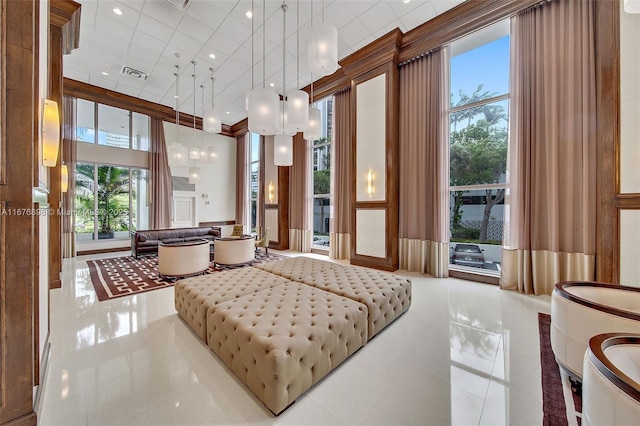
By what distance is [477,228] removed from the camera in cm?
484

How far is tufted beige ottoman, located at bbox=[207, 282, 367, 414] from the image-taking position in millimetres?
1657

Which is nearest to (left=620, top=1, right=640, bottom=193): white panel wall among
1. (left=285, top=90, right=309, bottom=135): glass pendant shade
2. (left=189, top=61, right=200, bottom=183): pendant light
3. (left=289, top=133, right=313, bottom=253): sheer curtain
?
(left=285, top=90, right=309, bottom=135): glass pendant shade

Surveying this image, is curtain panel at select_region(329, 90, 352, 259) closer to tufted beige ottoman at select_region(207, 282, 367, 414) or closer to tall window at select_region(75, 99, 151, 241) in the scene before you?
tufted beige ottoman at select_region(207, 282, 367, 414)

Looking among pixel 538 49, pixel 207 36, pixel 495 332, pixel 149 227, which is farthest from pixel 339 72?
pixel 149 227

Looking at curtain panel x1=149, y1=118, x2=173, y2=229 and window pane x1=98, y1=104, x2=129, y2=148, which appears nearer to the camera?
window pane x1=98, y1=104, x2=129, y2=148

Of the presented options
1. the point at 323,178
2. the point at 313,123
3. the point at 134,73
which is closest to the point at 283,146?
the point at 313,123

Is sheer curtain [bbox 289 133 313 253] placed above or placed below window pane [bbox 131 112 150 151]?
below

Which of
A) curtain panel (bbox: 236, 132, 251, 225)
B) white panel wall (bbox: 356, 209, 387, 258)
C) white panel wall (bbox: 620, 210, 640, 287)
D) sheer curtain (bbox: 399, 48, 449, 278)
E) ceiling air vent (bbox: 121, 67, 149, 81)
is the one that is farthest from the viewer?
curtain panel (bbox: 236, 132, 251, 225)

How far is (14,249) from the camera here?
1461 millimetres

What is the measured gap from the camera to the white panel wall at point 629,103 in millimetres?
2803

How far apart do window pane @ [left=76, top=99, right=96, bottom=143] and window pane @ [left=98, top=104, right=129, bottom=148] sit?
0.53ft

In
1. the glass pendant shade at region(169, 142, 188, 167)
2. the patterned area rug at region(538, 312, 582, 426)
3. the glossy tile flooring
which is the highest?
the glass pendant shade at region(169, 142, 188, 167)

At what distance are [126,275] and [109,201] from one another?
14.8 ft

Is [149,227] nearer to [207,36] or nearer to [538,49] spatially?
[207,36]
